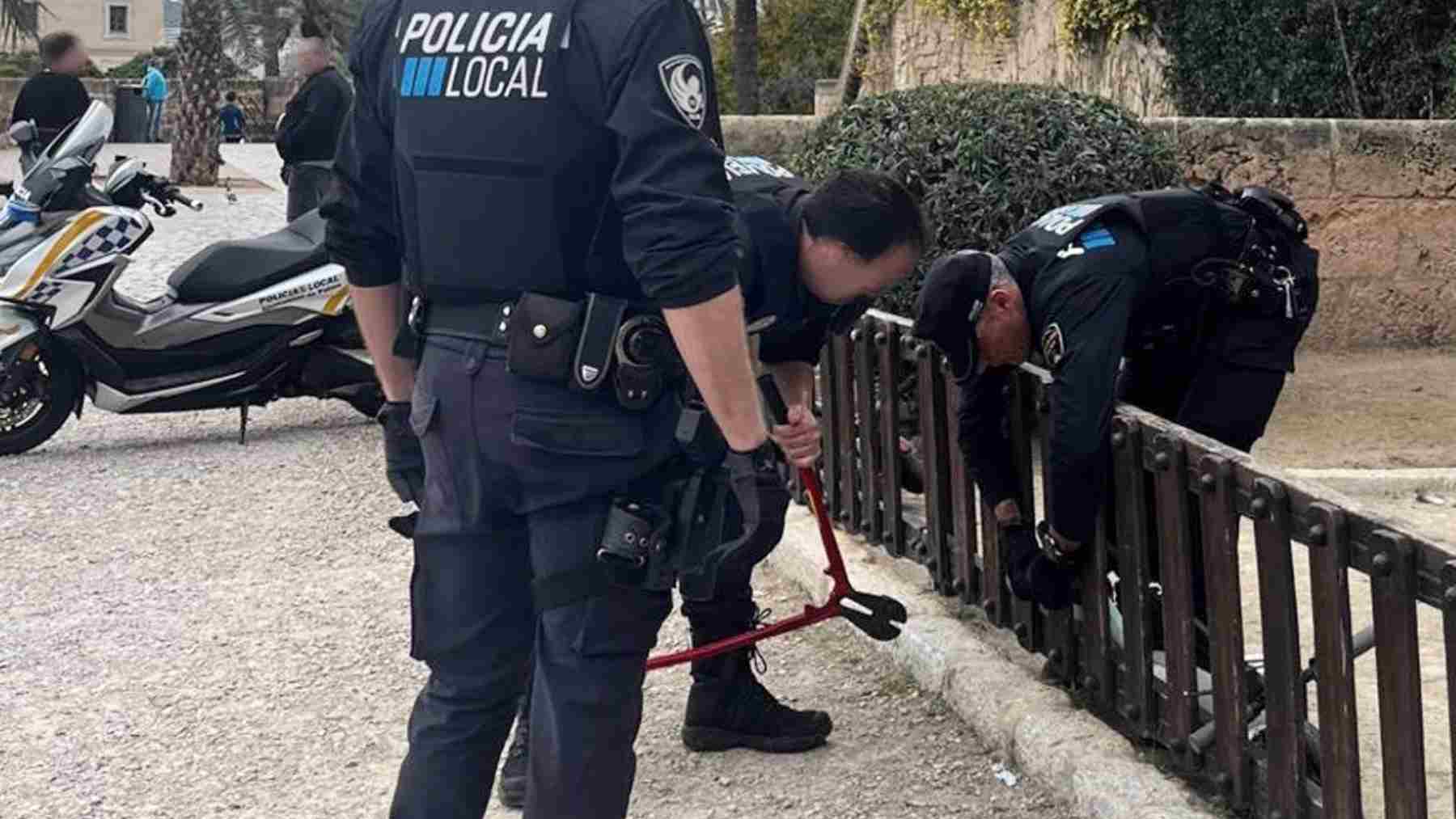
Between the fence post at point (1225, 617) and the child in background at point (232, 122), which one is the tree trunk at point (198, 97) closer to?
the child in background at point (232, 122)

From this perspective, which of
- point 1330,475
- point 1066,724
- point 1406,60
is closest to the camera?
point 1066,724

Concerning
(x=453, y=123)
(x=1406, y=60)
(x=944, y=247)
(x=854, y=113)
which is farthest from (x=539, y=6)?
(x=1406, y=60)

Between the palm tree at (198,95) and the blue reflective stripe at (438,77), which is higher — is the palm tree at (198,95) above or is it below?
above

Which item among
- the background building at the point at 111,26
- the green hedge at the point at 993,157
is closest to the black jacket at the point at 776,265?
the green hedge at the point at 993,157

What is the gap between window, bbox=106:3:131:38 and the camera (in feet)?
264

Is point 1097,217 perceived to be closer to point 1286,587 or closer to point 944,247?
point 1286,587

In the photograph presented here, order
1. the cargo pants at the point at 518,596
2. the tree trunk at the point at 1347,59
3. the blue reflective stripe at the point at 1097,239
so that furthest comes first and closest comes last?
the tree trunk at the point at 1347,59, the blue reflective stripe at the point at 1097,239, the cargo pants at the point at 518,596

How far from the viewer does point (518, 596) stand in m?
3.40

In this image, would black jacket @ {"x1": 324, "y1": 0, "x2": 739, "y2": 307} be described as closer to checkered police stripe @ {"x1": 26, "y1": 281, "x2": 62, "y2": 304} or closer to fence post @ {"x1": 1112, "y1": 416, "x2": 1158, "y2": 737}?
fence post @ {"x1": 1112, "y1": 416, "x2": 1158, "y2": 737}

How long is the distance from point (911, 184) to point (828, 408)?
1.33 meters

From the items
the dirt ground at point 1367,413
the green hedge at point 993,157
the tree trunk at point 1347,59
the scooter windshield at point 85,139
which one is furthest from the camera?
the tree trunk at point 1347,59

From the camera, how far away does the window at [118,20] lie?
80.5m

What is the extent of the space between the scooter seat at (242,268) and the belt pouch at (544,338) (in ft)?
17.7

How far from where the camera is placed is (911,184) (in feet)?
23.2
